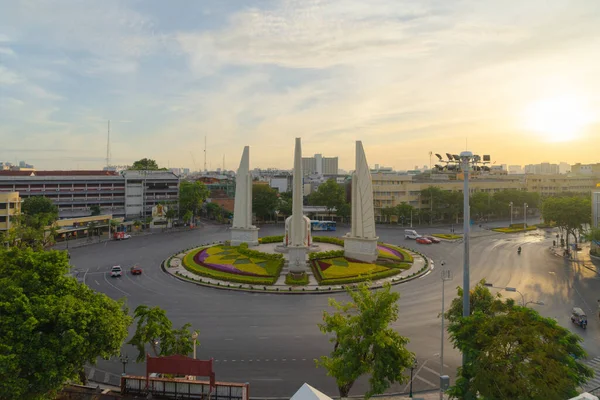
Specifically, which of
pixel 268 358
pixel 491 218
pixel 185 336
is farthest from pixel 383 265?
pixel 491 218

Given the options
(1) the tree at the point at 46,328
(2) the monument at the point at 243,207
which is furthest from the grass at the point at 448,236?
(1) the tree at the point at 46,328

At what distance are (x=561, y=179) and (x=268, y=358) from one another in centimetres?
12711

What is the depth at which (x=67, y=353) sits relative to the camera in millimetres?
14672

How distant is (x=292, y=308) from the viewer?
31.6 m

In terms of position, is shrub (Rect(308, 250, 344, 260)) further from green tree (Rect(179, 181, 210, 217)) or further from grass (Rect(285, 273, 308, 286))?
green tree (Rect(179, 181, 210, 217))

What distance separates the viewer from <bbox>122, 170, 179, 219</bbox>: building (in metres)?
85.4

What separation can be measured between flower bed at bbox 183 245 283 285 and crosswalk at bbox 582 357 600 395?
2571 centimetres

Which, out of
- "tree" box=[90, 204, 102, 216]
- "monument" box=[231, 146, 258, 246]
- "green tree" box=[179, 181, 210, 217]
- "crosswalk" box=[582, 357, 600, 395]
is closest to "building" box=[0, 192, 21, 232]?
"tree" box=[90, 204, 102, 216]

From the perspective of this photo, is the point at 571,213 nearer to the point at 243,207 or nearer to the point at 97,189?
the point at 243,207

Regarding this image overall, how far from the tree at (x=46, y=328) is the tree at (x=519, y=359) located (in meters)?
14.7

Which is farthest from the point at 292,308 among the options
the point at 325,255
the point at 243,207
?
the point at 243,207

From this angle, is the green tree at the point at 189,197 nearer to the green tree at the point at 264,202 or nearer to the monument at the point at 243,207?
the green tree at the point at 264,202

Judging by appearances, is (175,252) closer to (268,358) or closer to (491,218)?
(268,358)

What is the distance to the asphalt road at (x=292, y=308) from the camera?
71.3ft
